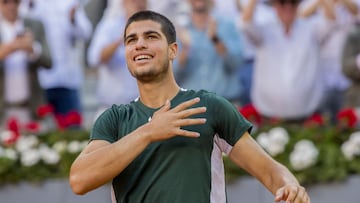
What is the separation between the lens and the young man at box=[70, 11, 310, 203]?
4.08 meters

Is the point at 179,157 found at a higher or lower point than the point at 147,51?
lower

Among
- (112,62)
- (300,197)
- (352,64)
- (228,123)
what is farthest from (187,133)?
(112,62)

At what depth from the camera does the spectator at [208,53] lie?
867cm

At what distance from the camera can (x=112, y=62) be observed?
8.82m

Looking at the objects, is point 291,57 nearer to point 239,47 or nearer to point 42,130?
point 239,47

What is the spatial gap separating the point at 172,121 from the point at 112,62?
480 centimetres

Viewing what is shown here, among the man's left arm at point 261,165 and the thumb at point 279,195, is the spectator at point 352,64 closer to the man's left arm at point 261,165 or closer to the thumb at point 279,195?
the man's left arm at point 261,165

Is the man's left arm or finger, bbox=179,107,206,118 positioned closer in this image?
finger, bbox=179,107,206,118

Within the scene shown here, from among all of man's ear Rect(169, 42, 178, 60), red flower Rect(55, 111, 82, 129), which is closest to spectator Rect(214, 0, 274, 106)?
red flower Rect(55, 111, 82, 129)

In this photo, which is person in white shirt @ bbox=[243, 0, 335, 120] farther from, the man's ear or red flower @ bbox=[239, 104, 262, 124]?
the man's ear

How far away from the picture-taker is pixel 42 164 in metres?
8.48

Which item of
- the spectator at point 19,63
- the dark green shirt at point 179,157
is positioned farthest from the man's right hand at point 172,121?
the spectator at point 19,63

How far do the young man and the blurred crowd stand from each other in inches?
167

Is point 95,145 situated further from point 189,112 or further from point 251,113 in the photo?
point 251,113
